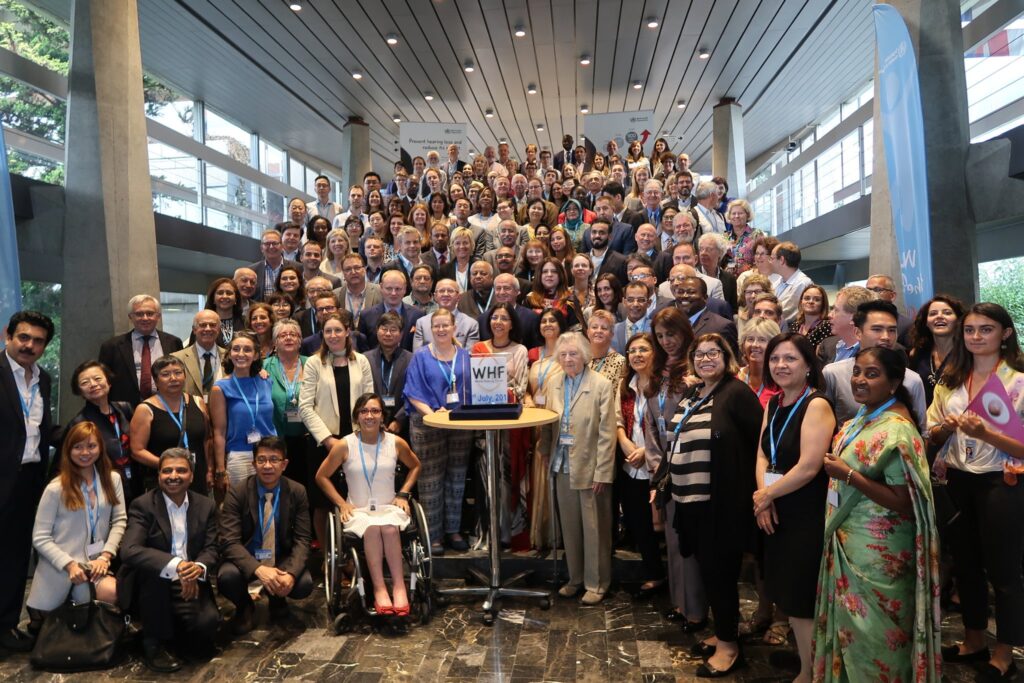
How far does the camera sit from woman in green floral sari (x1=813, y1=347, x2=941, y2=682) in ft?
8.02

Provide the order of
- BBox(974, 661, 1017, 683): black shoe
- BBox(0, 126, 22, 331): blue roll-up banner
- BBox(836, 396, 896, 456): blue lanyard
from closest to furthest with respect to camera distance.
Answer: BBox(836, 396, 896, 456): blue lanyard → BBox(974, 661, 1017, 683): black shoe → BBox(0, 126, 22, 331): blue roll-up banner

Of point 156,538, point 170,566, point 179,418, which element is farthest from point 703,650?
point 179,418

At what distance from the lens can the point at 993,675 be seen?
314cm

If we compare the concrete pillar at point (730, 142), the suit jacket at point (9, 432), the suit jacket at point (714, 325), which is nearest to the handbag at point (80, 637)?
the suit jacket at point (9, 432)

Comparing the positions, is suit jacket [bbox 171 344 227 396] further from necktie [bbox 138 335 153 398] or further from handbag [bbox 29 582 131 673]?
handbag [bbox 29 582 131 673]

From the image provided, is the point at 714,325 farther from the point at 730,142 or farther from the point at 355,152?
the point at 355,152

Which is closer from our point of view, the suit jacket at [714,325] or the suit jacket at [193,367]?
the suit jacket at [714,325]

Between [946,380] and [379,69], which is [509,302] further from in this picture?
[379,69]

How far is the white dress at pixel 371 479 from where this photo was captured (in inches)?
161

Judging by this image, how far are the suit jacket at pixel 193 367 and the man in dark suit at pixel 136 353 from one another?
0.78 ft

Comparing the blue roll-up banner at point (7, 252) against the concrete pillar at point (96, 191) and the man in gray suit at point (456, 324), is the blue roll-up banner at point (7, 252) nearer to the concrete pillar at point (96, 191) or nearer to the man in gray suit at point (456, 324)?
the concrete pillar at point (96, 191)

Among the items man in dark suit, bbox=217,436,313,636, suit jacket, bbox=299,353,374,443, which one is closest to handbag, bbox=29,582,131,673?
man in dark suit, bbox=217,436,313,636

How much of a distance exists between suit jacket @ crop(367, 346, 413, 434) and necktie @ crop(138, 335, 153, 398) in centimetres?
156

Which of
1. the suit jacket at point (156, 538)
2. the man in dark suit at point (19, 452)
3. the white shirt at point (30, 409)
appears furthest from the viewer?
the white shirt at point (30, 409)
